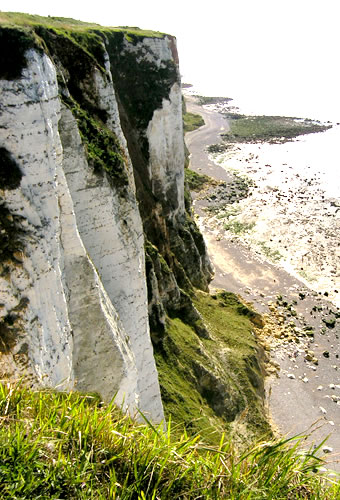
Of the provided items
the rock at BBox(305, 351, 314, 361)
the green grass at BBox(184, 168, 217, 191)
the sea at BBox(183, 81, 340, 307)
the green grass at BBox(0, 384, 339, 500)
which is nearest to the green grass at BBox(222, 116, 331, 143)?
the sea at BBox(183, 81, 340, 307)

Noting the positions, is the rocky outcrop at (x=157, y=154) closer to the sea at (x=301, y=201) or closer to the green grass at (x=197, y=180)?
the sea at (x=301, y=201)

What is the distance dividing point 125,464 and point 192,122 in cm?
11831

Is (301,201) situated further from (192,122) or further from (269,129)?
(192,122)

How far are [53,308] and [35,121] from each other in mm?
5201

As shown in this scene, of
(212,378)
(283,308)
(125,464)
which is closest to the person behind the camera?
(125,464)

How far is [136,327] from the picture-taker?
17.3 m

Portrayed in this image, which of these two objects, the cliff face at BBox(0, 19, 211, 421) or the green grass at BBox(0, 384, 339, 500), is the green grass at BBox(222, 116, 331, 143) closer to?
the cliff face at BBox(0, 19, 211, 421)

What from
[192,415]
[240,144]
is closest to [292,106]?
[240,144]

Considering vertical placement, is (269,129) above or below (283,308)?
above

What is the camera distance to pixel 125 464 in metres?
5.39

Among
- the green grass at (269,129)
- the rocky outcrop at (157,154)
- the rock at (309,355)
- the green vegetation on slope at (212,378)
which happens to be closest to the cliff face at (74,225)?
the rocky outcrop at (157,154)

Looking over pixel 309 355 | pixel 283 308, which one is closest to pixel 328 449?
pixel 309 355

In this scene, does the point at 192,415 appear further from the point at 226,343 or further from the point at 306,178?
the point at 306,178

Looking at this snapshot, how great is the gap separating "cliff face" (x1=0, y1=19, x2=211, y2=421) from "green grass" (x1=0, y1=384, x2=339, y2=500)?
3010mm
